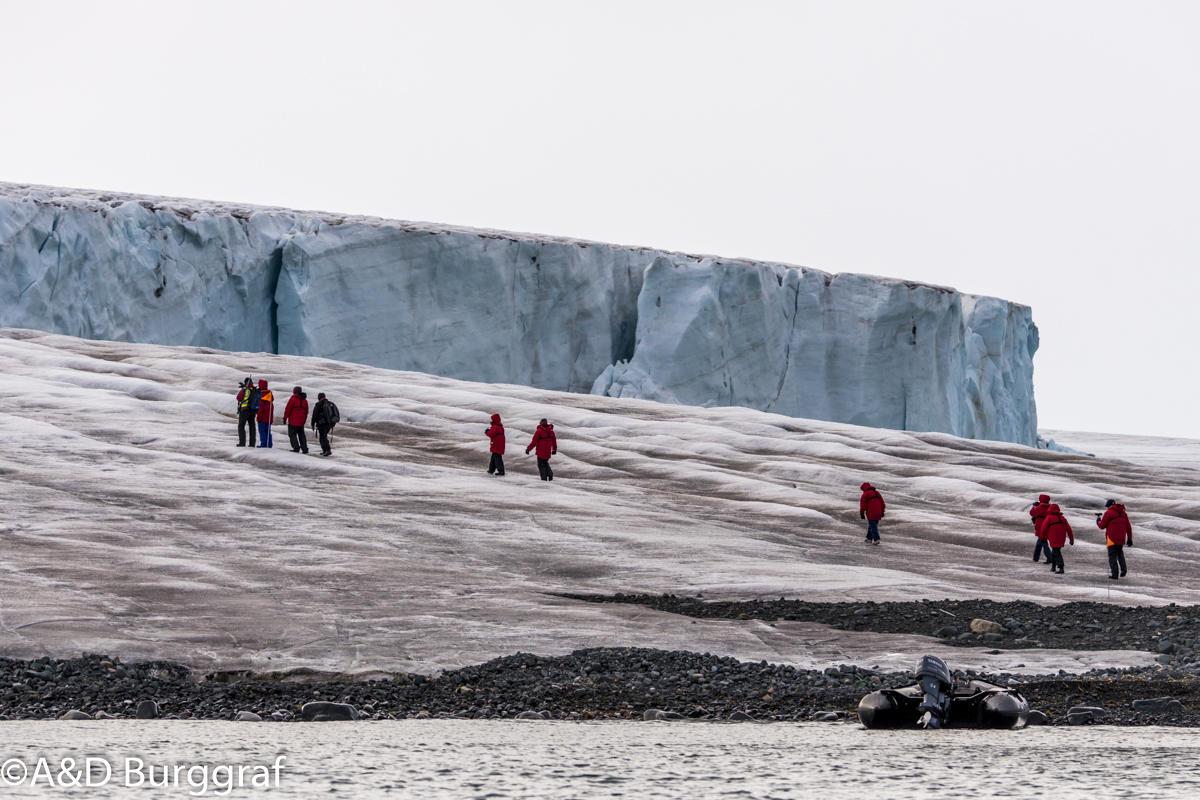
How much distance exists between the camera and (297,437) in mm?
23250

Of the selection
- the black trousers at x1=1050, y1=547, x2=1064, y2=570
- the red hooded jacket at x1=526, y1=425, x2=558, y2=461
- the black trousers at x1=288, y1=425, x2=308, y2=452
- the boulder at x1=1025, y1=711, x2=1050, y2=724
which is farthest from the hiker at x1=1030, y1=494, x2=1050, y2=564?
the black trousers at x1=288, y1=425, x2=308, y2=452

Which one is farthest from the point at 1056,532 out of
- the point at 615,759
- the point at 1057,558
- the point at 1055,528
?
the point at 615,759

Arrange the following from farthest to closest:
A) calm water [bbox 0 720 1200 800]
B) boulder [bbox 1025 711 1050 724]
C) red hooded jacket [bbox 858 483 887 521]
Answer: red hooded jacket [bbox 858 483 887 521]
boulder [bbox 1025 711 1050 724]
calm water [bbox 0 720 1200 800]

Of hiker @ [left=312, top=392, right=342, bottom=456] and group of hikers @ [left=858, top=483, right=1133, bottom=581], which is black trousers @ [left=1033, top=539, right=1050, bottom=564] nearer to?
group of hikers @ [left=858, top=483, right=1133, bottom=581]

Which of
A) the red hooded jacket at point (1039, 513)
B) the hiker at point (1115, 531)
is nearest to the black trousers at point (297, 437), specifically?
the red hooded jacket at point (1039, 513)

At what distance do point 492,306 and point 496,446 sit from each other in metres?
25.8

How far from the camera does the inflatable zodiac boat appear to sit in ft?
27.9

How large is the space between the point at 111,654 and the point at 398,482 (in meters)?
10.9

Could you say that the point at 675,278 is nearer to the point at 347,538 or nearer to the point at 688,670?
the point at 347,538

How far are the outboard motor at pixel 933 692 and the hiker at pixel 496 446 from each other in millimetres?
14751

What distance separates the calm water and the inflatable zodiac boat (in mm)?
199

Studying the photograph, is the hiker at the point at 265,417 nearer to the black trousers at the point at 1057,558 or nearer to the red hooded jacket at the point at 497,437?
the red hooded jacket at the point at 497,437

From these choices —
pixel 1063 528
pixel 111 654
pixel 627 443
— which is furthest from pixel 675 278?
pixel 111 654

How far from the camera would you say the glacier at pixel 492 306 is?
42.6 m
